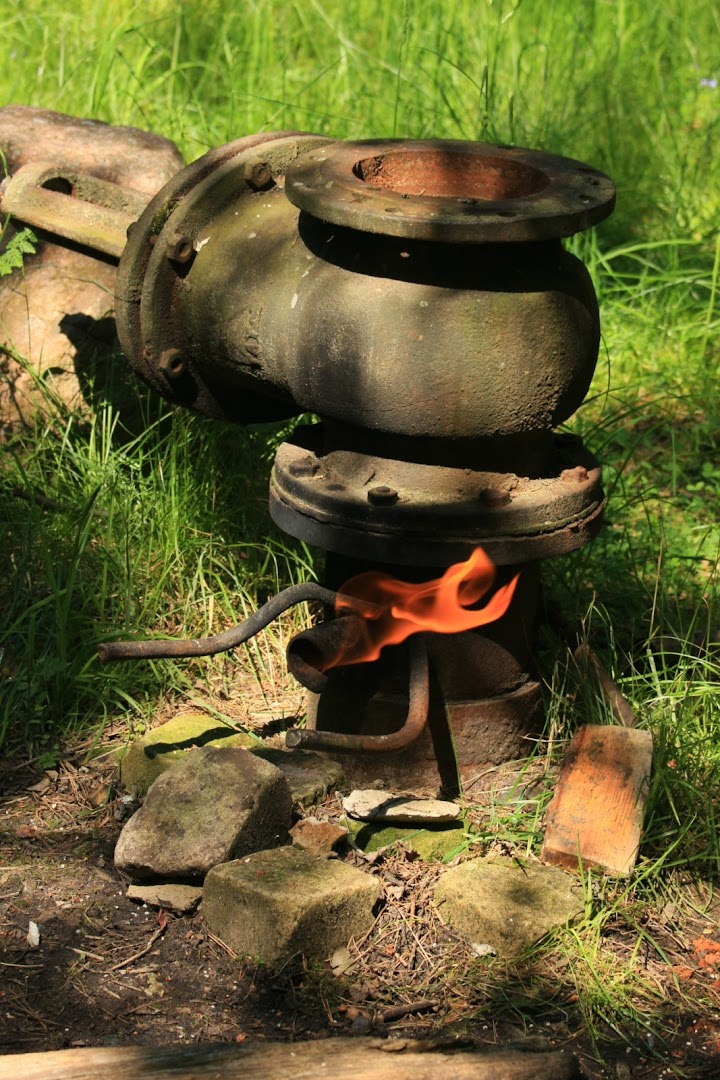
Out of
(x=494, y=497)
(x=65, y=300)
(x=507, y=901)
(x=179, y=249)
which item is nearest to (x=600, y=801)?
(x=507, y=901)

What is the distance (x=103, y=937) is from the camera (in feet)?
7.42

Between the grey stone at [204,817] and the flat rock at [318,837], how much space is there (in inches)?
1.2

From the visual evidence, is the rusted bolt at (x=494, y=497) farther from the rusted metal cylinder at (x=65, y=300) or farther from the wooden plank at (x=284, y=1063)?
the rusted metal cylinder at (x=65, y=300)

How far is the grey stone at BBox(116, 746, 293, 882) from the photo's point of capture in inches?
90.4

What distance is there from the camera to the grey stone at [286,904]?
2.14 metres

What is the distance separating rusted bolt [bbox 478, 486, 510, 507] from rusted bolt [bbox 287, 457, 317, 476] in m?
0.33

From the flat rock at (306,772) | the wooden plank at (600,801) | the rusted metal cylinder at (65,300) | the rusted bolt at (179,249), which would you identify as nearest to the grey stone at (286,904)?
the flat rock at (306,772)

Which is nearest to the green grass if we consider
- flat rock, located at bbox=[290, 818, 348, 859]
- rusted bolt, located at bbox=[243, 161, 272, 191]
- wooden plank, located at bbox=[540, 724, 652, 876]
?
wooden plank, located at bbox=[540, 724, 652, 876]

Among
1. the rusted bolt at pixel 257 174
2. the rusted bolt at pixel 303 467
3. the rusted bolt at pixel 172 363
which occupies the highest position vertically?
the rusted bolt at pixel 257 174

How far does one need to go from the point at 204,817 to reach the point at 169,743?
0.39 m

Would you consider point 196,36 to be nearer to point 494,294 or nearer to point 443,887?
point 494,294

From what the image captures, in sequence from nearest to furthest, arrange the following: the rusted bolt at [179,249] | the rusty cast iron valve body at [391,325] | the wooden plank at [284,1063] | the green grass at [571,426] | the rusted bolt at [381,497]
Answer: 1. the wooden plank at [284,1063]
2. the rusty cast iron valve body at [391,325]
3. the rusted bolt at [381,497]
4. the rusted bolt at [179,249]
5. the green grass at [571,426]

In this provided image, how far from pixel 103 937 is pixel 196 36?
3798 millimetres

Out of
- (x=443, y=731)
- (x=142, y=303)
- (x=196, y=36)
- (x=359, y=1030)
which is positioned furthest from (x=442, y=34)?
(x=359, y=1030)
